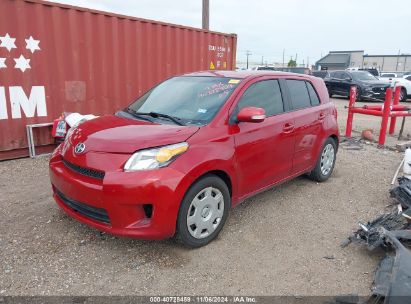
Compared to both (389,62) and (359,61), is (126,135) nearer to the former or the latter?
(359,61)

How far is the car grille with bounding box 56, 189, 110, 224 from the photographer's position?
294cm

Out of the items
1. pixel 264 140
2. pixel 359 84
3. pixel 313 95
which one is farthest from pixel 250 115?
pixel 359 84

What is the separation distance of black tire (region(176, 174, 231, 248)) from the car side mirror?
0.63 meters

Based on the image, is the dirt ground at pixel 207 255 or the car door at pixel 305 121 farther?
the car door at pixel 305 121

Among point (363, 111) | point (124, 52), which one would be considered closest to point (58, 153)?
point (124, 52)

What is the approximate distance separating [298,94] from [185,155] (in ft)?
7.38

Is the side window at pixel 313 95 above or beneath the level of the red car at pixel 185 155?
above

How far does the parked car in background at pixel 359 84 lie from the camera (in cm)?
1750

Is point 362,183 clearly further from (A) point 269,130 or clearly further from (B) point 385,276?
(B) point 385,276

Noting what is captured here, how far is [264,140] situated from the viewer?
3768 millimetres

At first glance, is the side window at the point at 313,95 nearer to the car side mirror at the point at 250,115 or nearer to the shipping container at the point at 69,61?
the car side mirror at the point at 250,115

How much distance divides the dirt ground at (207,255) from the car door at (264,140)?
49 centimetres

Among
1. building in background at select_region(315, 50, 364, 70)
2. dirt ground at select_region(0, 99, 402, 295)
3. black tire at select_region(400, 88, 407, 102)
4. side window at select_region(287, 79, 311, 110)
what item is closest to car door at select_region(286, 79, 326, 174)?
side window at select_region(287, 79, 311, 110)

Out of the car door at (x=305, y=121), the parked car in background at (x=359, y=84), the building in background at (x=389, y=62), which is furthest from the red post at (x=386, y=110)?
the building in background at (x=389, y=62)
